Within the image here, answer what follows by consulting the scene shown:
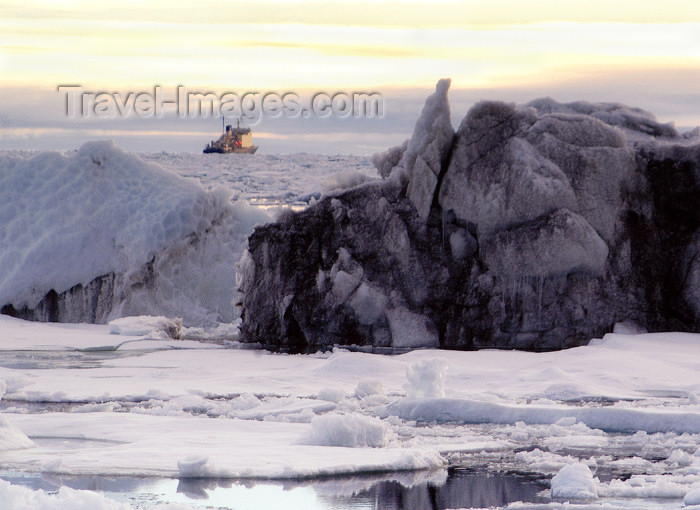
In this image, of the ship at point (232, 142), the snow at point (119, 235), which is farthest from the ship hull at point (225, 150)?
the snow at point (119, 235)

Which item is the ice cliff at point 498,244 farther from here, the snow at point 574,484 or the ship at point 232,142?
the ship at point 232,142

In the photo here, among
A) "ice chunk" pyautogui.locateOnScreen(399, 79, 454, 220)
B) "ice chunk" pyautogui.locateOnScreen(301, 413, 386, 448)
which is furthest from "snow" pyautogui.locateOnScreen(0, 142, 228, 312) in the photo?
"ice chunk" pyautogui.locateOnScreen(301, 413, 386, 448)

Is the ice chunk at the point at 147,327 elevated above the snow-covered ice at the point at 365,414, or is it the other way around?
the snow-covered ice at the point at 365,414

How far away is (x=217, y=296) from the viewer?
1898 cm

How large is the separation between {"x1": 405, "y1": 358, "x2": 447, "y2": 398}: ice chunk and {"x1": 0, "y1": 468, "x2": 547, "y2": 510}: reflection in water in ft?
8.68

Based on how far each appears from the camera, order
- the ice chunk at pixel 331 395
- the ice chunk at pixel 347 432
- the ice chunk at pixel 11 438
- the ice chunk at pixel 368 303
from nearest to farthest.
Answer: the ice chunk at pixel 11 438 < the ice chunk at pixel 347 432 < the ice chunk at pixel 331 395 < the ice chunk at pixel 368 303

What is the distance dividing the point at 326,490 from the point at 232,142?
4367 cm

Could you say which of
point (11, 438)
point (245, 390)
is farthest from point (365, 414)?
point (11, 438)

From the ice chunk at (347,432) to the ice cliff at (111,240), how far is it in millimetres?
9751

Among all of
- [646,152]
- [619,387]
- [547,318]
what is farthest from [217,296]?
[619,387]

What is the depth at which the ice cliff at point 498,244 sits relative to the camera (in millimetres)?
15102

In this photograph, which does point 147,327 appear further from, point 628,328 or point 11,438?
point 11,438

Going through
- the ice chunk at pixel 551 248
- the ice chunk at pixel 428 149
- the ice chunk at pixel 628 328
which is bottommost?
the ice chunk at pixel 628 328

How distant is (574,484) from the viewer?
7.30m
